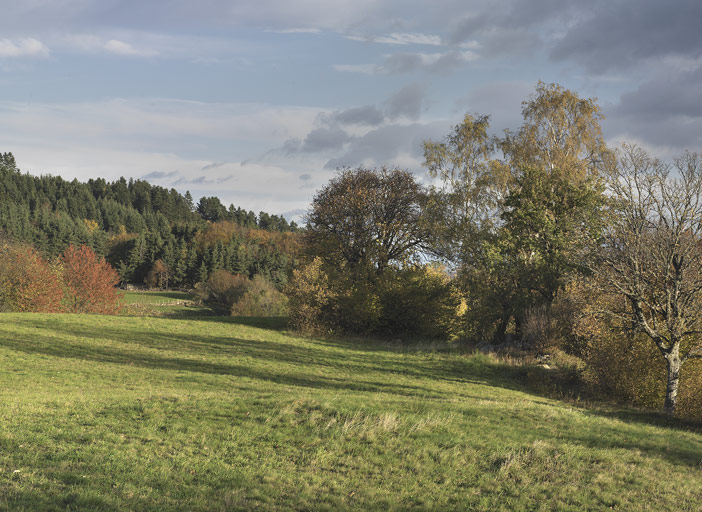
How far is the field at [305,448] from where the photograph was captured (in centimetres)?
886

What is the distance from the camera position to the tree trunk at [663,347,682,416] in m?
21.3

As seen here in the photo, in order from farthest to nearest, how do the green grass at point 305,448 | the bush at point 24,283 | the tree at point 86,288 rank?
the tree at point 86,288, the bush at point 24,283, the green grass at point 305,448

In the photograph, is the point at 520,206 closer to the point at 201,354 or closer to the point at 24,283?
the point at 201,354

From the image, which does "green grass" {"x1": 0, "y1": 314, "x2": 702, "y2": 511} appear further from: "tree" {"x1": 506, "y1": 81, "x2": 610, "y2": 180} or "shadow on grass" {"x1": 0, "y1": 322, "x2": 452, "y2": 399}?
"tree" {"x1": 506, "y1": 81, "x2": 610, "y2": 180}

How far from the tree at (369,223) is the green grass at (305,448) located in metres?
22.7

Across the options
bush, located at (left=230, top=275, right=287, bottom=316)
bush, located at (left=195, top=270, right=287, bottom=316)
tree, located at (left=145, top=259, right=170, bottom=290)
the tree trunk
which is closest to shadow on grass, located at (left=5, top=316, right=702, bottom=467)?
the tree trunk

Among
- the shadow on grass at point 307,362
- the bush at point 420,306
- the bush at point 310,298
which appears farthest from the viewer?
the bush at point 420,306

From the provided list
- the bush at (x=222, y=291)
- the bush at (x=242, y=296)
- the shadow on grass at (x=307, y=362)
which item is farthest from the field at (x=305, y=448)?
the bush at (x=222, y=291)

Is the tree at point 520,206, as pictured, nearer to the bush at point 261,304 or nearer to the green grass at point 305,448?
the green grass at point 305,448

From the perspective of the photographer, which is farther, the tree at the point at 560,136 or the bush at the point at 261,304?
the bush at the point at 261,304

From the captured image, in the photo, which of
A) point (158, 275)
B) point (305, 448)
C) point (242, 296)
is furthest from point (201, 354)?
point (158, 275)

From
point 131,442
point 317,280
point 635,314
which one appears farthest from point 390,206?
point 131,442

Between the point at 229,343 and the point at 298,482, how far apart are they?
22944mm

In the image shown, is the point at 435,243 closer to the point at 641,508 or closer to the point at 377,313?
the point at 377,313
